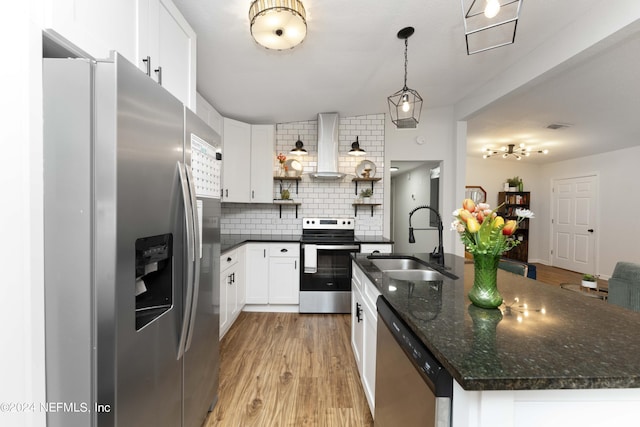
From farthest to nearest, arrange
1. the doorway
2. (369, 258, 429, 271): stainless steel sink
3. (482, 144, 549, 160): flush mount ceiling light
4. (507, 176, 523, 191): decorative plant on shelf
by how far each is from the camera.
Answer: (507, 176, 523, 191): decorative plant on shelf
(482, 144, 549, 160): flush mount ceiling light
the doorway
(369, 258, 429, 271): stainless steel sink

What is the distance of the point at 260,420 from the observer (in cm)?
164

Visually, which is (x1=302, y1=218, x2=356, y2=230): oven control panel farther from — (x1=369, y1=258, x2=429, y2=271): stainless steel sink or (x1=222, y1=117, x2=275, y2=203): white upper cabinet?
(x1=369, y1=258, x2=429, y2=271): stainless steel sink

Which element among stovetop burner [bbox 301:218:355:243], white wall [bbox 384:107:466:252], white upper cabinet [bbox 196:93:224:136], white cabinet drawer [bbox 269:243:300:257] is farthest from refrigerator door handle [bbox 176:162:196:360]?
white wall [bbox 384:107:466:252]

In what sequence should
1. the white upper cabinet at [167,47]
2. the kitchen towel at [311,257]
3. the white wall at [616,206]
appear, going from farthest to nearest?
the white wall at [616,206], the kitchen towel at [311,257], the white upper cabinet at [167,47]

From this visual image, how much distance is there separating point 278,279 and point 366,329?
1.80m

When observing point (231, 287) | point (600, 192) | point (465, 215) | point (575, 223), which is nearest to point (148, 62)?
point (465, 215)

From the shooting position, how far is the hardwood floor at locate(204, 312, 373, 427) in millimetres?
1675

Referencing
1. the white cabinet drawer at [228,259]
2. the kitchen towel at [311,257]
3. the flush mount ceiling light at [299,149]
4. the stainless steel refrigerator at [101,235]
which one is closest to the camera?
the stainless steel refrigerator at [101,235]

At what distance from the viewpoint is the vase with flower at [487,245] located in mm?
1001

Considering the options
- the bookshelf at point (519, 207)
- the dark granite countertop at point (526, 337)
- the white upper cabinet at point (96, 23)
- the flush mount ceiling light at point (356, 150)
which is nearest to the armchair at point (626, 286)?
the dark granite countertop at point (526, 337)

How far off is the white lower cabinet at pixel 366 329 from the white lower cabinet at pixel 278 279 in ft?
4.42

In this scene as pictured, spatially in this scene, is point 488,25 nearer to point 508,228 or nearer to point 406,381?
point 508,228

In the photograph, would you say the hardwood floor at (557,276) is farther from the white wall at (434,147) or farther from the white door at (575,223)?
the white wall at (434,147)

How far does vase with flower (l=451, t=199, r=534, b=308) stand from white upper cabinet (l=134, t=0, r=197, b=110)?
147 cm
